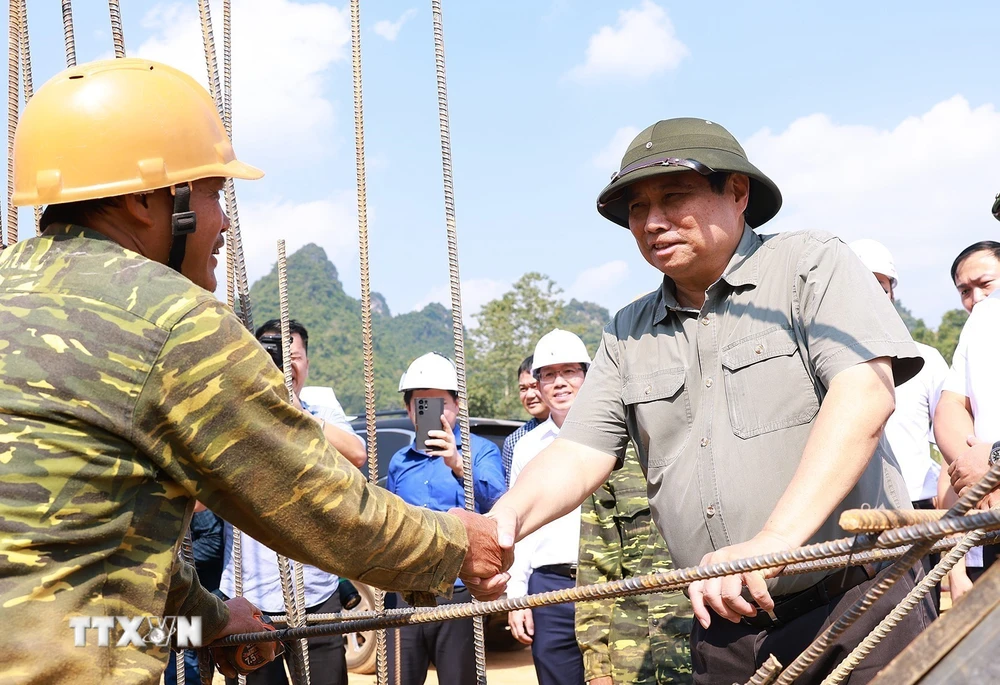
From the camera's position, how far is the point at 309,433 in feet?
6.39

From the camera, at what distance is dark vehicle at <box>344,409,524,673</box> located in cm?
822

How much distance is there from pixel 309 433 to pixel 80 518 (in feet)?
1.37

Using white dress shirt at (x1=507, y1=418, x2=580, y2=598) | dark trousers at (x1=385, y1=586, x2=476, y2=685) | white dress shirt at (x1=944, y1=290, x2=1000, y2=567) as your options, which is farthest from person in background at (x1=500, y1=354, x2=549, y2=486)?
white dress shirt at (x1=944, y1=290, x2=1000, y2=567)

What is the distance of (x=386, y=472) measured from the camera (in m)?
8.46

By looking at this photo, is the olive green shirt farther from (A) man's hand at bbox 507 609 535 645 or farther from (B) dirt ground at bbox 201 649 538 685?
(B) dirt ground at bbox 201 649 538 685

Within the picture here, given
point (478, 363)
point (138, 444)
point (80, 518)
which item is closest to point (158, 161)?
point (138, 444)

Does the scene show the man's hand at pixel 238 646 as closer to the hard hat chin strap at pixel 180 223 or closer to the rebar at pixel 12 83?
the hard hat chin strap at pixel 180 223

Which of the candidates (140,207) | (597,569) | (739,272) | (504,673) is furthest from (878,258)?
(504,673)

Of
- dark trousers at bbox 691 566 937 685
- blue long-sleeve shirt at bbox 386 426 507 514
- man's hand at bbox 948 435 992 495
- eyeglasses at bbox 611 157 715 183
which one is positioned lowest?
dark trousers at bbox 691 566 937 685

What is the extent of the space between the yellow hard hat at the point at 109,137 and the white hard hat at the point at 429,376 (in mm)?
3458

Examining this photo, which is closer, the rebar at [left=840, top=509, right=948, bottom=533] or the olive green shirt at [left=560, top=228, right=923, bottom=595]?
the rebar at [left=840, top=509, right=948, bottom=533]

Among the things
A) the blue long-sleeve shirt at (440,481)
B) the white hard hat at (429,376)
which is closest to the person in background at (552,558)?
the blue long-sleeve shirt at (440,481)

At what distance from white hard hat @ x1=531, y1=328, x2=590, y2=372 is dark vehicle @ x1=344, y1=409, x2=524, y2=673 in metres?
2.11

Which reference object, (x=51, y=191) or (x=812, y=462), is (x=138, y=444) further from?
(x=812, y=462)
